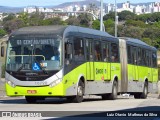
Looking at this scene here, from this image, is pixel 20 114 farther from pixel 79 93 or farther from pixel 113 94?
pixel 113 94

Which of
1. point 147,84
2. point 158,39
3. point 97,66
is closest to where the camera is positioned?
point 97,66

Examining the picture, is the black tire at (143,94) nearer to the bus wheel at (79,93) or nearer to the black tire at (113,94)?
the black tire at (113,94)

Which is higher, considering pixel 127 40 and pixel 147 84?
pixel 127 40

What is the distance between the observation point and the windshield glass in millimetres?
25250

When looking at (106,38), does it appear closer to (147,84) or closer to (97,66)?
(97,66)

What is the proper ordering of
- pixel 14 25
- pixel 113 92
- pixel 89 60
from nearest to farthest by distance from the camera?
pixel 89 60
pixel 113 92
pixel 14 25

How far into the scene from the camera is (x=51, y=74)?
25.2 meters

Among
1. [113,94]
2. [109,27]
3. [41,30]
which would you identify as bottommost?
[109,27]

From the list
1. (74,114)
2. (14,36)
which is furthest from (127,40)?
(74,114)

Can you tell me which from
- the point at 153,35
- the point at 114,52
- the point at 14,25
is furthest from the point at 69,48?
the point at 153,35

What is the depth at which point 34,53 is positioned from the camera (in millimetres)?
25438

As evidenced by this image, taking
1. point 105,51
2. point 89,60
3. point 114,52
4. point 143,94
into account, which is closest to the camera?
point 89,60

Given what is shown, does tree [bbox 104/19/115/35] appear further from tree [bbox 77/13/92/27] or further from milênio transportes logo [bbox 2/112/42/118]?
milênio transportes logo [bbox 2/112/42/118]

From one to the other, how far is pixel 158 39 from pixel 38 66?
79501 mm
